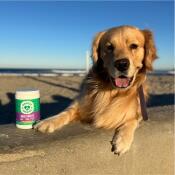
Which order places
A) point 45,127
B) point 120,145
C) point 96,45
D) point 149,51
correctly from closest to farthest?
point 120,145 < point 45,127 < point 149,51 < point 96,45

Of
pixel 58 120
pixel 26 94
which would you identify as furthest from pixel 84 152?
pixel 26 94

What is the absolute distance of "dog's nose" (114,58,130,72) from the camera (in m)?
3.50

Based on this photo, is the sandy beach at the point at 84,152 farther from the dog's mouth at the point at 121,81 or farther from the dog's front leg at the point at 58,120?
the dog's mouth at the point at 121,81

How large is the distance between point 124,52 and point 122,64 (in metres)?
0.20

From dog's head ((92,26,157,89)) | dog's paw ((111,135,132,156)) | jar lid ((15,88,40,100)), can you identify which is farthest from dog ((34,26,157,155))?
jar lid ((15,88,40,100))

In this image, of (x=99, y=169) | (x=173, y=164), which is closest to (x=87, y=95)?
(x=99, y=169)

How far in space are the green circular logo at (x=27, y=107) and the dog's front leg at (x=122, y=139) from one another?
87cm

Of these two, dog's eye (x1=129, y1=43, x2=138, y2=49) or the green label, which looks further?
dog's eye (x1=129, y1=43, x2=138, y2=49)

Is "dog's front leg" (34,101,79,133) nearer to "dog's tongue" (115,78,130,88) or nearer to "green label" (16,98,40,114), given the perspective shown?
"green label" (16,98,40,114)

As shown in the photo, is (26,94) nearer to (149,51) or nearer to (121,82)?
(121,82)

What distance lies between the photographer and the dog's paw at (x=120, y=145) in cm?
326

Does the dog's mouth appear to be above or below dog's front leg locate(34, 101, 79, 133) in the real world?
above

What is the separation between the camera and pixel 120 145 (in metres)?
3.28

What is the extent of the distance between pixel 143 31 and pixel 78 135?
156 cm
